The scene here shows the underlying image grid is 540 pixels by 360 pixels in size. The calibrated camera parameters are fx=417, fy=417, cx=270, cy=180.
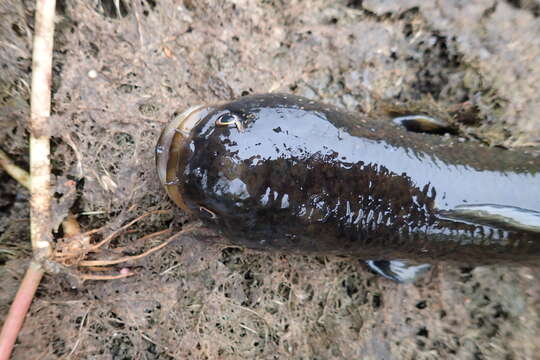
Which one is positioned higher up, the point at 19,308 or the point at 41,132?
the point at 41,132

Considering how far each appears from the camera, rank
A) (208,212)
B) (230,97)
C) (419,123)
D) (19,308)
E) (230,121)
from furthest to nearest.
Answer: (419,123) < (230,97) < (19,308) < (208,212) < (230,121)

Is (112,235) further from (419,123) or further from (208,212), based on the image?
(419,123)

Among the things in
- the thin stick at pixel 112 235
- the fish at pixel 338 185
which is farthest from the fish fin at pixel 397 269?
the thin stick at pixel 112 235

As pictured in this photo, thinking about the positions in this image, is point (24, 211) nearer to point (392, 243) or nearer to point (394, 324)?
point (392, 243)

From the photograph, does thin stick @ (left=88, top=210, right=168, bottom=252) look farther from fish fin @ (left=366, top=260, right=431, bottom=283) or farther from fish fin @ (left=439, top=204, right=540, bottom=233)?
fish fin @ (left=439, top=204, right=540, bottom=233)

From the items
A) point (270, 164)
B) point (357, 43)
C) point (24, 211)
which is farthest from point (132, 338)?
point (357, 43)

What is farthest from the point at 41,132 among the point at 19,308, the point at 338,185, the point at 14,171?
the point at 338,185
